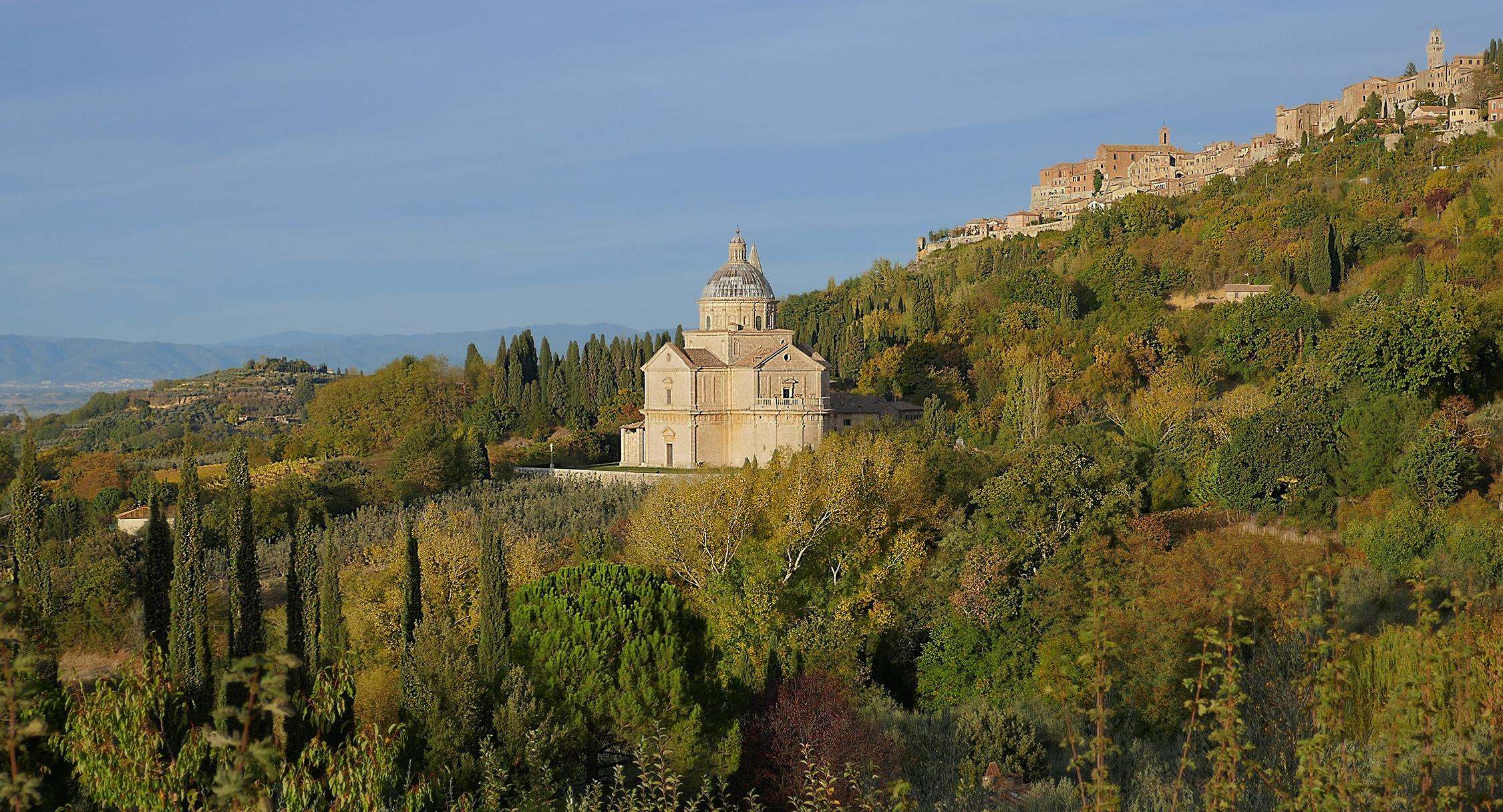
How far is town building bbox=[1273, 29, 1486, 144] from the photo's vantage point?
7150 centimetres

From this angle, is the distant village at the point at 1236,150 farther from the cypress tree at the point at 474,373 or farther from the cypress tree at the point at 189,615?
the cypress tree at the point at 189,615

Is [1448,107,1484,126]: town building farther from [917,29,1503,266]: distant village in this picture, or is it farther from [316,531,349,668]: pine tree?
[316,531,349,668]: pine tree

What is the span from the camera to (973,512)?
2489 centimetres

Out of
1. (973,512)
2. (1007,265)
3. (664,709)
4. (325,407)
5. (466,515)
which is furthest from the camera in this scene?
(1007,265)

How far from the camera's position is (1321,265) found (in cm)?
4728

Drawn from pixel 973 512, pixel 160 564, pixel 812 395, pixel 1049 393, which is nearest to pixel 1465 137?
pixel 1049 393

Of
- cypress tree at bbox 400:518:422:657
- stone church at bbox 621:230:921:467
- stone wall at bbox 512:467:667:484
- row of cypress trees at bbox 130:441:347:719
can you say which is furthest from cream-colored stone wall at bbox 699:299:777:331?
row of cypress trees at bbox 130:441:347:719

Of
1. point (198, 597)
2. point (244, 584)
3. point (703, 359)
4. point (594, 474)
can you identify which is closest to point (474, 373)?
point (594, 474)

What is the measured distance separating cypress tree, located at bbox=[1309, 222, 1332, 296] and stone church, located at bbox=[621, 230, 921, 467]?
16.9m

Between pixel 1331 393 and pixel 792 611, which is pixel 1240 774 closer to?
pixel 792 611

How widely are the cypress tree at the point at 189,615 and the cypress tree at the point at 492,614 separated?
319cm

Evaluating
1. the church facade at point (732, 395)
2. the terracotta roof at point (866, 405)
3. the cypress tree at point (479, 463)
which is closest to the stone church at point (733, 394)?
the church facade at point (732, 395)

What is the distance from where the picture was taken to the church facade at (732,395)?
4228cm

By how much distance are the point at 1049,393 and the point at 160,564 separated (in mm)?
31466
